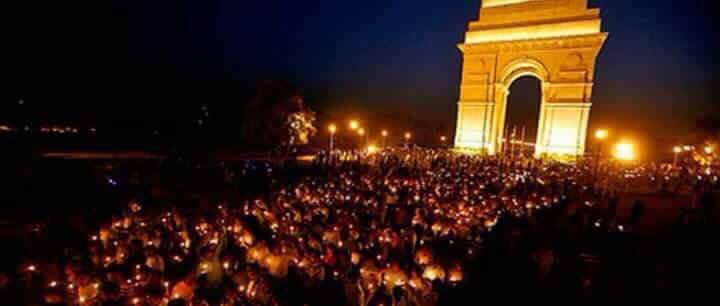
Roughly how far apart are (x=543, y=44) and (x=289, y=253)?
98.8 ft

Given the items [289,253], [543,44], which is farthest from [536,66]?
[289,253]

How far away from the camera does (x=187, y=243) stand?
676 centimetres

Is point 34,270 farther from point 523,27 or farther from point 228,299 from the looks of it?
point 523,27

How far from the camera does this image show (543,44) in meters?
30.0

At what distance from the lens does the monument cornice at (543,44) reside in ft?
92.3

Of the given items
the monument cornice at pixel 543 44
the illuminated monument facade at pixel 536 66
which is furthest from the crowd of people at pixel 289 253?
the monument cornice at pixel 543 44

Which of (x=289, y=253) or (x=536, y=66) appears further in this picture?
(x=536, y=66)

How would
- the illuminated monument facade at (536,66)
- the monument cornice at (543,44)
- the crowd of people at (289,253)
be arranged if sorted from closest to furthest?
1. the crowd of people at (289,253)
2. the monument cornice at (543,44)
3. the illuminated monument facade at (536,66)

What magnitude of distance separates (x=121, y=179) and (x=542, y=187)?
15365 millimetres

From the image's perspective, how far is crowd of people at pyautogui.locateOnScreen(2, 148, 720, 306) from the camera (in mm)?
4797

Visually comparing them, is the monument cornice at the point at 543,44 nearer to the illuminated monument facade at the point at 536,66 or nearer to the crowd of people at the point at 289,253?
the illuminated monument facade at the point at 536,66

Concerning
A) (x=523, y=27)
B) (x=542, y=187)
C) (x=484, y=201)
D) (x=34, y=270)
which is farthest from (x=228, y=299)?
(x=523, y=27)

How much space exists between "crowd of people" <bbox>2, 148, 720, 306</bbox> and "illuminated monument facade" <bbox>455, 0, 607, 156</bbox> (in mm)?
20237

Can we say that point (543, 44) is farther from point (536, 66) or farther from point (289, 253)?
point (289, 253)
